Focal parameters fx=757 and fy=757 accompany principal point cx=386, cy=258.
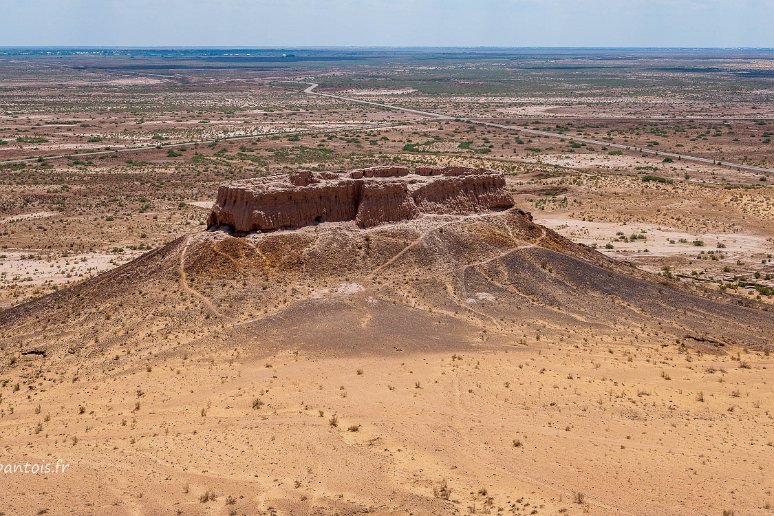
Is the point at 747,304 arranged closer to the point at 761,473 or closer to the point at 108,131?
the point at 761,473

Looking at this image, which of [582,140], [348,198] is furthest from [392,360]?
[582,140]

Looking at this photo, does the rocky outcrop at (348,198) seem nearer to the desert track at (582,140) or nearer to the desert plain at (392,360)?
the desert plain at (392,360)

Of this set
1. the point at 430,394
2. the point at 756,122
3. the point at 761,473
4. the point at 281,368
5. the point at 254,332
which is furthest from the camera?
the point at 756,122

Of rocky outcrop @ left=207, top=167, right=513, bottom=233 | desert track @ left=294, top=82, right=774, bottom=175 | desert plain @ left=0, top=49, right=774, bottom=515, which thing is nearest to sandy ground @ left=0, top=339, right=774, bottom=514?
desert plain @ left=0, top=49, right=774, bottom=515

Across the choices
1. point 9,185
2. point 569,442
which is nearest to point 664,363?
point 569,442

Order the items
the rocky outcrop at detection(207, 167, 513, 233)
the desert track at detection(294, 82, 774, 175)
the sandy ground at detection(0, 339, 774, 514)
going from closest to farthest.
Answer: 1. the sandy ground at detection(0, 339, 774, 514)
2. the rocky outcrop at detection(207, 167, 513, 233)
3. the desert track at detection(294, 82, 774, 175)

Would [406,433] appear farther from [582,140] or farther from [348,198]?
[582,140]

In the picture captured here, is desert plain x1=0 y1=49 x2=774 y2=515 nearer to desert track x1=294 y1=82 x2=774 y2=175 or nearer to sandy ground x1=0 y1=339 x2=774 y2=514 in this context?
sandy ground x1=0 y1=339 x2=774 y2=514

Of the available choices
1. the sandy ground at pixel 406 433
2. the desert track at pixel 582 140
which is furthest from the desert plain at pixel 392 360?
the desert track at pixel 582 140
